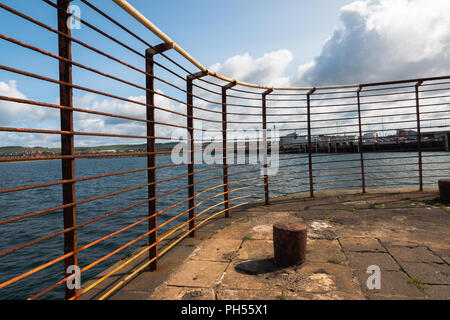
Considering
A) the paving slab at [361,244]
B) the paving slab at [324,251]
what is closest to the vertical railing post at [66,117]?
the paving slab at [324,251]

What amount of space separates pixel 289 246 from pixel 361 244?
4.25 feet

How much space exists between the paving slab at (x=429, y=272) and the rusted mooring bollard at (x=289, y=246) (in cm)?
111

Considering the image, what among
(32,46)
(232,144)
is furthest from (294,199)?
(32,46)

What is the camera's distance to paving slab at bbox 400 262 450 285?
2445 millimetres

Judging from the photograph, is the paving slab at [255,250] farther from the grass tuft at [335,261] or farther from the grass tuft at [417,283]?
the grass tuft at [417,283]

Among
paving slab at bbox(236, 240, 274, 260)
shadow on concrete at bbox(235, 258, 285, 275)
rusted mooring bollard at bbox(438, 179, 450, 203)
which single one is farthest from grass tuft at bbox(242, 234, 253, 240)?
rusted mooring bollard at bbox(438, 179, 450, 203)

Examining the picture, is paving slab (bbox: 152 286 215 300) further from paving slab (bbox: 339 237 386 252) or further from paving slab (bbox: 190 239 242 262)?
paving slab (bbox: 339 237 386 252)

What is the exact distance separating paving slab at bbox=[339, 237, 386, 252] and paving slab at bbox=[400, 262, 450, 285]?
0.43 meters

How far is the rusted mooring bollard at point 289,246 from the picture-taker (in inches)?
111

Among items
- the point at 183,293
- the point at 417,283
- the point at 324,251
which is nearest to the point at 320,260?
the point at 324,251

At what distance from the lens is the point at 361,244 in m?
3.39

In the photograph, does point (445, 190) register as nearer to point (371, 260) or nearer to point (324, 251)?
point (371, 260)
